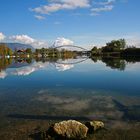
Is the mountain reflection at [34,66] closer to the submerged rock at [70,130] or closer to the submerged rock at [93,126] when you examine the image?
the submerged rock at [93,126]

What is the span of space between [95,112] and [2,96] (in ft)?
35.9

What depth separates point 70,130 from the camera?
13688 mm

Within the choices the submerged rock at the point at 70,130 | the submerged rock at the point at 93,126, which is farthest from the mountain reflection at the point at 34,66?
the submerged rock at the point at 70,130

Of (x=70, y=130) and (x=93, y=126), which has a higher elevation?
(x=70, y=130)

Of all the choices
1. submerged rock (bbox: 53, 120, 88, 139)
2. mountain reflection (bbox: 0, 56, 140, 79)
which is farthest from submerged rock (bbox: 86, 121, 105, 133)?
mountain reflection (bbox: 0, 56, 140, 79)

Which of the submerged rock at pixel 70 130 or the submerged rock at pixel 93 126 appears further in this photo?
the submerged rock at pixel 93 126

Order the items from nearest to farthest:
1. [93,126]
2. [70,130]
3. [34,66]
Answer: [70,130], [93,126], [34,66]

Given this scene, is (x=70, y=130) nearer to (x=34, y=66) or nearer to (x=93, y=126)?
(x=93, y=126)

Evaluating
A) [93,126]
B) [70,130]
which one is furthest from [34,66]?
[70,130]

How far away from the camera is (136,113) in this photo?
1886cm

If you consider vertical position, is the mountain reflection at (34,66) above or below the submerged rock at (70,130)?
below

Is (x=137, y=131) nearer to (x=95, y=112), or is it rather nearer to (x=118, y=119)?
(x=118, y=119)

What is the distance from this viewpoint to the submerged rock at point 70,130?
44.7ft

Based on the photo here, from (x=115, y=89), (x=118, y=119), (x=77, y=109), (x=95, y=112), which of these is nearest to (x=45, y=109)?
(x=77, y=109)
